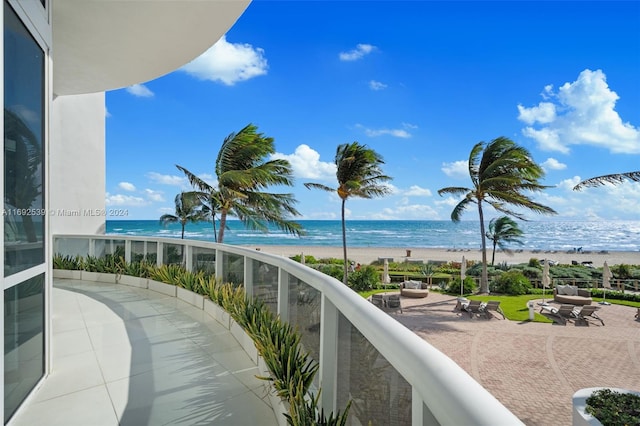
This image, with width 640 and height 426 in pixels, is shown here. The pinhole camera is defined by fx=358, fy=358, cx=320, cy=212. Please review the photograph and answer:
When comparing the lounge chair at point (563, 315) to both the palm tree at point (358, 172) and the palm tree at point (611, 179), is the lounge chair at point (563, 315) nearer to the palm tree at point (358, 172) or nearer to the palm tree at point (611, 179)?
the palm tree at point (611, 179)

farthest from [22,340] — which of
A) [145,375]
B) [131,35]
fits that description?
[131,35]

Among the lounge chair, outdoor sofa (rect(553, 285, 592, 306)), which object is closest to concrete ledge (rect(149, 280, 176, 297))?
the lounge chair

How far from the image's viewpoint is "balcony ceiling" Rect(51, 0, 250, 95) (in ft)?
15.7

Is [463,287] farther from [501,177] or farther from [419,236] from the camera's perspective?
[419,236]

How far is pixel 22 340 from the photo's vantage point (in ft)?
11.3

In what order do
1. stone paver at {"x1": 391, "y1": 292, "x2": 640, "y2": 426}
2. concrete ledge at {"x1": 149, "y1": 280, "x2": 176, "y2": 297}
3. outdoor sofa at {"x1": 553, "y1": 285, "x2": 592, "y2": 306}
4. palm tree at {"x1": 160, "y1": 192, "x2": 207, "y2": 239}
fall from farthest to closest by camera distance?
palm tree at {"x1": 160, "y1": 192, "x2": 207, "y2": 239}
outdoor sofa at {"x1": 553, "y1": 285, "x2": 592, "y2": 306}
concrete ledge at {"x1": 149, "y1": 280, "x2": 176, "y2": 297}
stone paver at {"x1": 391, "y1": 292, "x2": 640, "y2": 426}

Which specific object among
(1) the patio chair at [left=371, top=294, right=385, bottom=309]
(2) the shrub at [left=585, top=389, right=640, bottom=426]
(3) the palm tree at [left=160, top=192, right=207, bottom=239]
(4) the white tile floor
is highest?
(3) the palm tree at [left=160, top=192, right=207, bottom=239]

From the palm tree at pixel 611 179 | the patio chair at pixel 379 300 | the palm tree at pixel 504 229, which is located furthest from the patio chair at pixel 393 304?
the palm tree at pixel 504 229

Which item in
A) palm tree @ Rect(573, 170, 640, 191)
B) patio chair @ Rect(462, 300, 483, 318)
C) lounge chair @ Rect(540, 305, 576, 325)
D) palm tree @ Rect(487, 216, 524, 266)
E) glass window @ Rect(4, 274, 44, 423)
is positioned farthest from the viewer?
palm tree @ Rect(487, 216, 524, 266)

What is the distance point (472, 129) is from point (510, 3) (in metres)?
64.6

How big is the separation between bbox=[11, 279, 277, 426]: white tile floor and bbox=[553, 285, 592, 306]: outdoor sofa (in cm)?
1595

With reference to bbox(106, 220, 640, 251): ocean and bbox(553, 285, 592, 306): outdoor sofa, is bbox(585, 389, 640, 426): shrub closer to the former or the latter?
bbox(553, 285, 592, 306): outdoor sofa

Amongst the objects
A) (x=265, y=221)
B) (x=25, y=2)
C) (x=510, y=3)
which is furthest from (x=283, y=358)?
(x=510, y=3)

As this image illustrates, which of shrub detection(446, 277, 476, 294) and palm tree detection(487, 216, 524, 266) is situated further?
palm tree detection(487, 216, 524, 266)
